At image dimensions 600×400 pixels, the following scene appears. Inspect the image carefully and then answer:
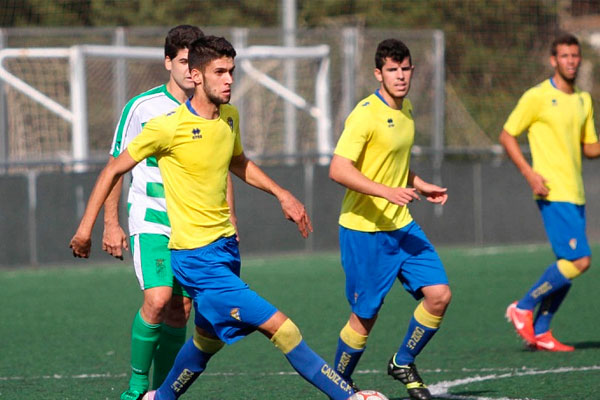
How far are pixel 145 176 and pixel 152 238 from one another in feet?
1.19

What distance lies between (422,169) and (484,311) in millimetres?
6191

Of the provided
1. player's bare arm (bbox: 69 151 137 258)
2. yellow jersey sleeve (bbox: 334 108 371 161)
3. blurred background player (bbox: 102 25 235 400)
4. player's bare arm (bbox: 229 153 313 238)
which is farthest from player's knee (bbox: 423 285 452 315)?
player's bare arm (bbox: 69 151 137 258)

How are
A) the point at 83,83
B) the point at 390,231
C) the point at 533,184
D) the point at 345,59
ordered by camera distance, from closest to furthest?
the point at 390,231 < the point at 533,184 < the point at 83,83 < the point at 345,59

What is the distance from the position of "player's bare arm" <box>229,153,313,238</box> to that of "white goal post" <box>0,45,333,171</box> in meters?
9.21

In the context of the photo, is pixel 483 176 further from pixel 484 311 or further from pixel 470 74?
pixel 484 311

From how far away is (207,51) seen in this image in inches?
231

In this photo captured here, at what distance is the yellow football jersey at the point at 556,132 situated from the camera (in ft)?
29.1

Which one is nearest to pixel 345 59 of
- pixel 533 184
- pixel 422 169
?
pixel 422 169

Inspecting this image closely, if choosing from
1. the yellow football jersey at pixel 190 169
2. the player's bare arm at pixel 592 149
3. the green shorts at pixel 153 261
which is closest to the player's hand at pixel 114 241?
the green shorts at pixel 153 261

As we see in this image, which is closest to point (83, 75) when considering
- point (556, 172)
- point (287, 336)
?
point (556, 172)

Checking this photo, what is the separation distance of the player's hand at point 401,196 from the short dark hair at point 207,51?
121 centimetres

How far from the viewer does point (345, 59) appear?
59.3ft

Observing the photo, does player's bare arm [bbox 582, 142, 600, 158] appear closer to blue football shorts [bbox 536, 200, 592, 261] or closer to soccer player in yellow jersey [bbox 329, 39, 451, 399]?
blue football shorts [bbox 536, 200, 592, 261]

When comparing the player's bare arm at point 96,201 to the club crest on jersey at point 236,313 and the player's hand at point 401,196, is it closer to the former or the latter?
the club crest on jersey at point 236,313
